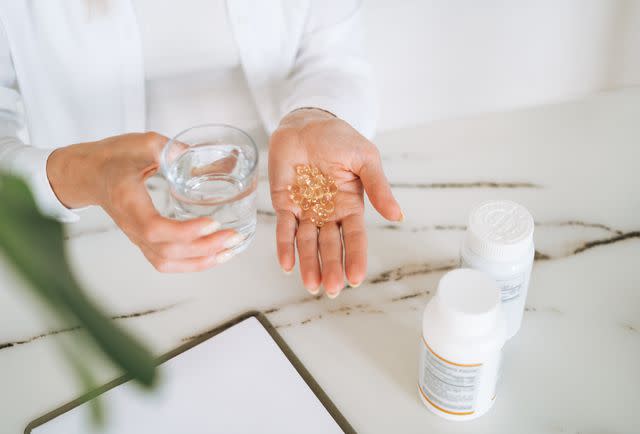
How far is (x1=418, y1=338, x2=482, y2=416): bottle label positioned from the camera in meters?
0.49

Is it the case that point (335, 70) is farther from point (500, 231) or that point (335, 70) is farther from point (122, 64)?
point (500, 231)

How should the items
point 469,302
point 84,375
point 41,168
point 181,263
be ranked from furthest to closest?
1. point 41,168
2. point 181,263
3. point 469,302
4. point 84,375

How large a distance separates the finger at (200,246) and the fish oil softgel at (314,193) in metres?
0.16

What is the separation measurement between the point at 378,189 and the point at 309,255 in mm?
107

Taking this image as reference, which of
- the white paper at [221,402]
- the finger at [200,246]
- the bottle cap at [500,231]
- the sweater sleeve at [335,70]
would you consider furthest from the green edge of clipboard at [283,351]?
the sweater sleeve at [335,70]

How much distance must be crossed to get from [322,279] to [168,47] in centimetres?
48

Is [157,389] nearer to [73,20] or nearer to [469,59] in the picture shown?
[73,20]

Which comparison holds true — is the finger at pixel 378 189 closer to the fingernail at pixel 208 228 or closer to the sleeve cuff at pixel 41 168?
the fingernail at pixel 208 228

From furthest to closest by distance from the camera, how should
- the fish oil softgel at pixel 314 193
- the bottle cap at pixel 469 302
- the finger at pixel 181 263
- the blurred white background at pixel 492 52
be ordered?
the blurred white background at pixel 492 52 → the fish oil softgel at pixel 314 193 → the finger at pixel 181 263 → the bottle cap at pixel 469 302

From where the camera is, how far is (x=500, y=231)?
515mm

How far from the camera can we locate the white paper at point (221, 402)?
567mm

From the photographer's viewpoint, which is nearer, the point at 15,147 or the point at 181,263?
the point at 181,263

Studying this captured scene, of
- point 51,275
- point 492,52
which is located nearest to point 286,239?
point 51,275

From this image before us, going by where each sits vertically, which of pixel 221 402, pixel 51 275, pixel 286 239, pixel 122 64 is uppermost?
pixel 51 275
